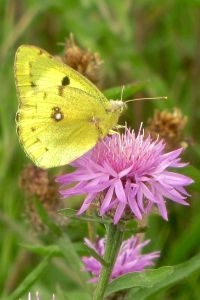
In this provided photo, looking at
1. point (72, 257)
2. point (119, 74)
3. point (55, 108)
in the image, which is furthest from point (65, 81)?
point (119, 74)

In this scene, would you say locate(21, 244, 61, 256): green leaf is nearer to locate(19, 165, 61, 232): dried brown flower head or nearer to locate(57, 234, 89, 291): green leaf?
locate(57, 234, 89, 291): green leaf

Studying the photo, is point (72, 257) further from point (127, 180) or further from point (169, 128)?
point (169, 128)

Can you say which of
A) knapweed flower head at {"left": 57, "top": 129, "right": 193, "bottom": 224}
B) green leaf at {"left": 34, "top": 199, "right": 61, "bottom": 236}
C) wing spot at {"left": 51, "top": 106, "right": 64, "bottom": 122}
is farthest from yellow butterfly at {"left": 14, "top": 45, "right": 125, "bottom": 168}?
green leaf at {"left": 34, "top": 199, "right": 61, "bottom": 236}

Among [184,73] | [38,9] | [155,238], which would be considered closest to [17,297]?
[155,238]

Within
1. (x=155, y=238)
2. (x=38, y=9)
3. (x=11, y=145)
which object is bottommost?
(x=155, y=238)

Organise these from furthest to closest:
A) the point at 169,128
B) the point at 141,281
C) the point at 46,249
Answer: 1. the point at 169,128
2. the point at 46,249
3. the point at 141,281

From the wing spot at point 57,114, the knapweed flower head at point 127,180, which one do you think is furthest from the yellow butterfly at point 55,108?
the knapweed flower head at point 127,180

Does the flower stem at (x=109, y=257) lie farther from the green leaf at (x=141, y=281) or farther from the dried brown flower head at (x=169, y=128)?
the dried brown flower head at (x=169, y=128)

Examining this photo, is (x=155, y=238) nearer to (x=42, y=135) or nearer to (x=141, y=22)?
(x=42, y=135)
